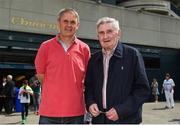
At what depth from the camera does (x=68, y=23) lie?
13.9ft

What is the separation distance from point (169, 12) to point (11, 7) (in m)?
15.8

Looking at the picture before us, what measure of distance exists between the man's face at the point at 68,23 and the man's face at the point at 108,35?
331 mm

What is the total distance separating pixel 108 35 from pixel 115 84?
18.9 inches

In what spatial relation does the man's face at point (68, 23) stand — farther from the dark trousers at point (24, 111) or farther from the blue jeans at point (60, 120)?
the dark trousers at point (24, 111)

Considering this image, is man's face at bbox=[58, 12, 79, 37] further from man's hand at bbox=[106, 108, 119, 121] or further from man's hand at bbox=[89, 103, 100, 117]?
man's hand at bbox=[106, 108, 119, 121]

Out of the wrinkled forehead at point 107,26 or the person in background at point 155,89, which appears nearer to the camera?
the wrinkled forehead at point 107,26

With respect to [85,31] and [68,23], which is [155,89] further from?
[68,23]

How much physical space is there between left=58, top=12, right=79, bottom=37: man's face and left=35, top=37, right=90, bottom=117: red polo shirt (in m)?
0.15

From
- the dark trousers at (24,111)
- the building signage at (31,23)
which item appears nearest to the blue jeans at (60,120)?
the dark trousers at (24,111)

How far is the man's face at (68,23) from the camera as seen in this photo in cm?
422

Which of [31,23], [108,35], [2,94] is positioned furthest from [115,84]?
[31,23]

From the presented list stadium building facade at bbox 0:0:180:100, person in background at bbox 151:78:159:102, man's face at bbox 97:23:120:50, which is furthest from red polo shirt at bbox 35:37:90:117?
person in background at bbox 151:78:159:102

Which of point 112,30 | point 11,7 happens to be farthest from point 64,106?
point 11,7

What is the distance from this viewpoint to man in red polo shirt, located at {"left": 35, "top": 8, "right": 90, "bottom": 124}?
13.5 ft
